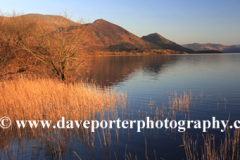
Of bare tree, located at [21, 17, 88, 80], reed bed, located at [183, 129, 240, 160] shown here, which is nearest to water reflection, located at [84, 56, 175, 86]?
bare tree, located at [21, 17, 88, 80]

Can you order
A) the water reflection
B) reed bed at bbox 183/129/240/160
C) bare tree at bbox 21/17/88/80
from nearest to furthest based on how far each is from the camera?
reed bed at bbox 183/129/240/160 → bare tree at bbox 21/17/88/80 → the water reflection

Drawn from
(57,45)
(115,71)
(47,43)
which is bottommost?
(115,71)

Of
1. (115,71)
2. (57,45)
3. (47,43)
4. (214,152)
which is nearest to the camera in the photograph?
(214,152)

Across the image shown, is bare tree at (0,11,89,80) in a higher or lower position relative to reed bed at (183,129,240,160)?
higher

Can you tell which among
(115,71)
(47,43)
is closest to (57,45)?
(47,43)

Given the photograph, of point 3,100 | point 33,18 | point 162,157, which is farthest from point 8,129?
point 33,18

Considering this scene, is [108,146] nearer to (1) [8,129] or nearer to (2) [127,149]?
(2) [127,149]

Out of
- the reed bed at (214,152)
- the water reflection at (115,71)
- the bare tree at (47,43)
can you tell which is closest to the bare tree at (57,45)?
the bare tree at (47,43)

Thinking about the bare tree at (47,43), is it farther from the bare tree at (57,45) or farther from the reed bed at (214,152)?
the reed bed at (214,152)

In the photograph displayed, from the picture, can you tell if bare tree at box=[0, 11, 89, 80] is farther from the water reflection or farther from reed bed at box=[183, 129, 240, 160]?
reed bed at box=[183, 129, 240, 160]

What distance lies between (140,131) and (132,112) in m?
3.36

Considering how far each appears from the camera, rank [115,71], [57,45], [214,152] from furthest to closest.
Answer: [115,71] → [57,45] → [214,152]

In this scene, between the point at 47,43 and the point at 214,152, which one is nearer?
the point at 214,152

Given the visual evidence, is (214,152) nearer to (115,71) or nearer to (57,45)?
(57,45)
